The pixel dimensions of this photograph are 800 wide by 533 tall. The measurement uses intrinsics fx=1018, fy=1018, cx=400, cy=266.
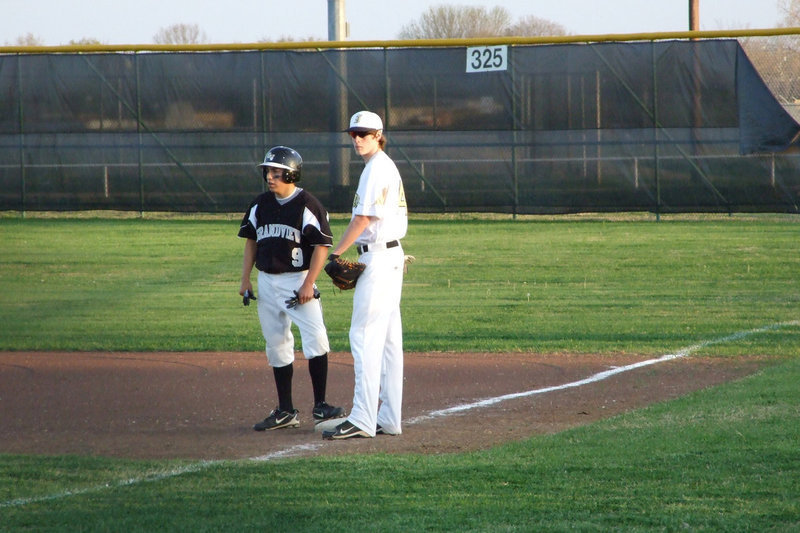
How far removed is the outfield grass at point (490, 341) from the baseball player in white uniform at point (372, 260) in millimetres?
631

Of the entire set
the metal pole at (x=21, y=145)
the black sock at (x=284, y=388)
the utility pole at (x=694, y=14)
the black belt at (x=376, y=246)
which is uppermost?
the utility pole at (x=694, y=14)

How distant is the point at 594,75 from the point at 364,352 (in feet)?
32.1

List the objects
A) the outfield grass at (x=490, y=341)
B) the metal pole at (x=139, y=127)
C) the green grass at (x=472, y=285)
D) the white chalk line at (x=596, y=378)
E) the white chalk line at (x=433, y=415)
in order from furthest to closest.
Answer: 1. the metal pole at (x=139, y=127)
2. the green grass at (x=472, y=285)
3. the white chalk line at (x=596, y=378)
4. the white chalk line at (x=433, y=415)
5. the outfield grass at (x=490, y=341)

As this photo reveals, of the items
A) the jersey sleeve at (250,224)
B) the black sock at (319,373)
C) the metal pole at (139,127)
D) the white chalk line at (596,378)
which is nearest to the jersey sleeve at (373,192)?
the jersey sleeve at (250,224)

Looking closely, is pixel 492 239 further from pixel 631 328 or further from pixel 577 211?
pixel 631 328

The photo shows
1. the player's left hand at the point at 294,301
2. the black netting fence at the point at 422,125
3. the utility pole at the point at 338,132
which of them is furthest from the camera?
the utility pole at the point at 338,132

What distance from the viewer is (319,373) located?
6.26m

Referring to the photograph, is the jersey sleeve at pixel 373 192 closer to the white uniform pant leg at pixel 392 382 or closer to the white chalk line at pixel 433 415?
the white uniform pant leg at pixel 392 382

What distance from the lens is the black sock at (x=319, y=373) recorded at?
6.23 m

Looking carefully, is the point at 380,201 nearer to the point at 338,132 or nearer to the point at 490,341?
the point at 490,341

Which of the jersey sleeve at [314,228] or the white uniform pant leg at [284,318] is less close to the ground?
the jersey sleeve at [314,228]

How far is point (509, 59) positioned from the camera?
48.1 feet

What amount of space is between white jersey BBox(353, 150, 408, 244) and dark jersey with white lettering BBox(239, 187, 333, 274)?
1.59 ft

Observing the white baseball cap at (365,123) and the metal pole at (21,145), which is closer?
the white baseball cap at (365,123)
